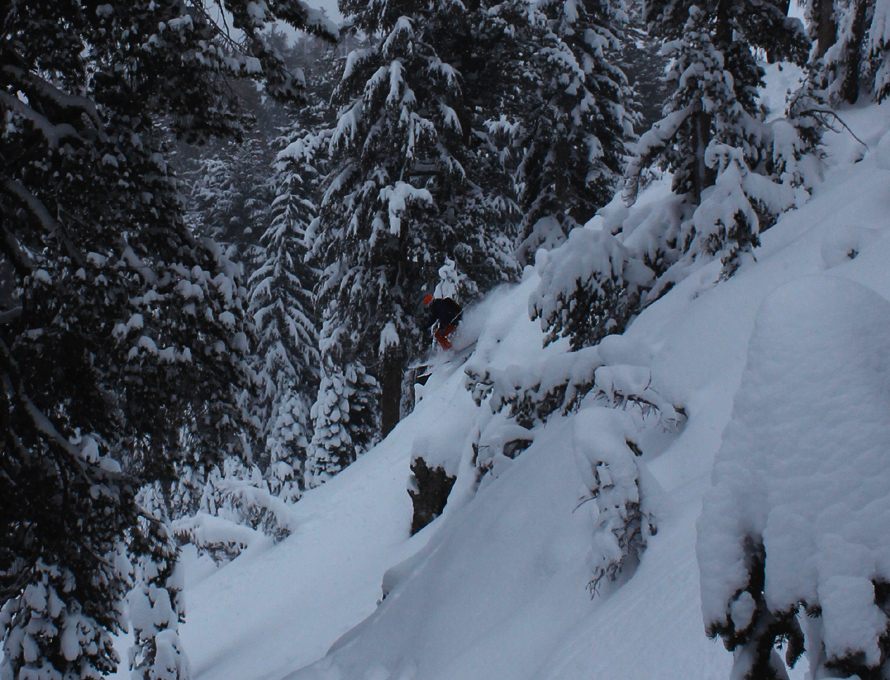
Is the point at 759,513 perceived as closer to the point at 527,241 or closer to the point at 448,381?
the point at 448,381

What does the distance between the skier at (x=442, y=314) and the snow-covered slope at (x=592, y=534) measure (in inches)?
245

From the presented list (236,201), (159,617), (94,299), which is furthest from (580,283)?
(236,201)

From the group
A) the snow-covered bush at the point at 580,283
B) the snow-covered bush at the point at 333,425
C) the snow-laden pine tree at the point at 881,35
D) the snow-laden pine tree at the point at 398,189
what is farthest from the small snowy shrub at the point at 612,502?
the snow-covered bush at the point at 333,425

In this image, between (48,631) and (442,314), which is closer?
(48,631)

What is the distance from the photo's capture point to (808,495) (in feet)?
4.20

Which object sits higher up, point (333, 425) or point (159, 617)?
point (159, 617)

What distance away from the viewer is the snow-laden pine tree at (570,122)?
58.3ft

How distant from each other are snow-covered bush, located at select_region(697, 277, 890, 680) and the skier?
1301cm

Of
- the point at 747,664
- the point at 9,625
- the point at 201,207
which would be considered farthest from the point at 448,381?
the point at 201,207

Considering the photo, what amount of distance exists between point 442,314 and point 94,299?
1019 cm

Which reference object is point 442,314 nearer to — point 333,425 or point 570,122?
point 570,122

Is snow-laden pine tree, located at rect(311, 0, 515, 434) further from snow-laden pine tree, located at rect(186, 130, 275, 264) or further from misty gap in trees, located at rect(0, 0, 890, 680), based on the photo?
snow-laden pine tree, located at rect(186, 130, 275, 264)

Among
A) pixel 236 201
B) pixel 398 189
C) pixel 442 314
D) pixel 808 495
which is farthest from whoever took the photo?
pixel 236 201

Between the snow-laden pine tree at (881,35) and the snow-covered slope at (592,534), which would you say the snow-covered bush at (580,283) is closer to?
the snow-covered slope at (592,534)
